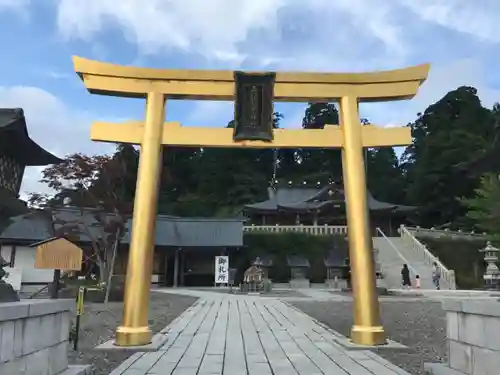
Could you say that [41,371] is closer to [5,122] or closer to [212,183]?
[5,122]

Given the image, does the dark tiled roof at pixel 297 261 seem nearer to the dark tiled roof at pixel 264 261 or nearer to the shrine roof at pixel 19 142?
the dark tiled roof at pixel 264 261

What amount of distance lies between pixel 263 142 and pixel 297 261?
27.8 meters

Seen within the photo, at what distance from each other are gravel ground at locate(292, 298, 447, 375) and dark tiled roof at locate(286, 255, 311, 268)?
63.0 feet

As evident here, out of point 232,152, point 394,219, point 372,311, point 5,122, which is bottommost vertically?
point 372,311

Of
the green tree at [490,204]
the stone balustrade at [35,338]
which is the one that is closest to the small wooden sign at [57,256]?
the stone balustrade at [35,338]

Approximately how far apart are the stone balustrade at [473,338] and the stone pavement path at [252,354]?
87 cm

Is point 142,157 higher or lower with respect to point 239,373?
higher

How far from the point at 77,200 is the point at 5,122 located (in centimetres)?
1891

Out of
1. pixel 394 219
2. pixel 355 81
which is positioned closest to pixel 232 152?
pixel 394 219

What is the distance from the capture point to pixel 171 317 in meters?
12.5

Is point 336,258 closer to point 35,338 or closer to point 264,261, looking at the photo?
point 264,261

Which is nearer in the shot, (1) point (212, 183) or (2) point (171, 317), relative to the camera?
(2) point (171, 317)

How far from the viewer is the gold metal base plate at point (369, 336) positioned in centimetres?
734

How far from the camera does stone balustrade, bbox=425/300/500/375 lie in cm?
401
